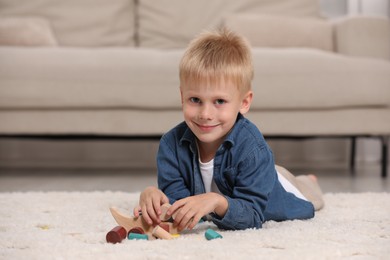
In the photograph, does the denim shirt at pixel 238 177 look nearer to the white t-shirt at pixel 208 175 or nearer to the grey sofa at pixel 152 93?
the white t-shirt at pixel 208 175

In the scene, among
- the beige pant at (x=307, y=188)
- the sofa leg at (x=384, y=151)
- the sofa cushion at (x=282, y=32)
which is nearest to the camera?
the beige pant at (x=307, y=188)

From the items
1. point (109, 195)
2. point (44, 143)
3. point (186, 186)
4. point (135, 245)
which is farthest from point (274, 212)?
point (44, 143)

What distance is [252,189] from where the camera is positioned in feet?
3.70

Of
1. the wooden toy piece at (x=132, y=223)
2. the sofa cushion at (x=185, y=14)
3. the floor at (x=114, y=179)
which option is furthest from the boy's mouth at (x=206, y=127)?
the sofa cushion at (x=185, y=14)

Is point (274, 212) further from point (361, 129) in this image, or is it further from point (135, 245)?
point (361, 129)

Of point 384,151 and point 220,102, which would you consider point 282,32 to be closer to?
point 384,151

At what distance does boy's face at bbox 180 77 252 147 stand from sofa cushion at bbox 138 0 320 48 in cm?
178

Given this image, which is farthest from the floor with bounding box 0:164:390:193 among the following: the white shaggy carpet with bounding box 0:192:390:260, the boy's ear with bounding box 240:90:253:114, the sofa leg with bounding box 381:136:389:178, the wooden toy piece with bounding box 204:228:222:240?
the wooden toy piece with bounding box 204:228:222:240

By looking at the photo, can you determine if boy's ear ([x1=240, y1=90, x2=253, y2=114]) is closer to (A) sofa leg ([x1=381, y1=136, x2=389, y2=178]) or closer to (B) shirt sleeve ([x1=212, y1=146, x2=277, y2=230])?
(B) shirt sleeve ([x1=212, y1=146, x2=277, y2=230])

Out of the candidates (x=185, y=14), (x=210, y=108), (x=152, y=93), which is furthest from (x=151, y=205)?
(x=185, y=14)

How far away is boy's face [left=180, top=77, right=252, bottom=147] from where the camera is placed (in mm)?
1120

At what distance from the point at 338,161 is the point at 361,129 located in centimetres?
100

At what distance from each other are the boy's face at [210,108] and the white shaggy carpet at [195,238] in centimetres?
20

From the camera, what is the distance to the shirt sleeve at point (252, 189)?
110 centimetres
